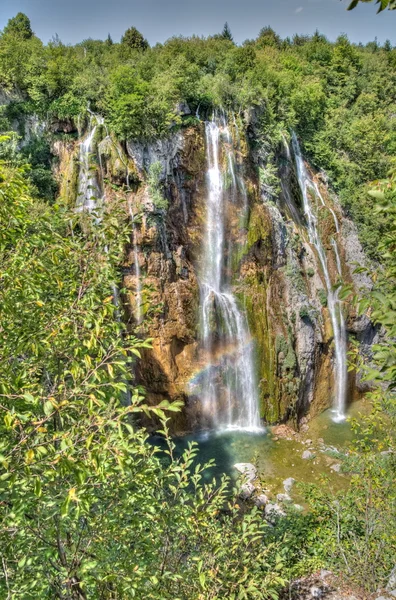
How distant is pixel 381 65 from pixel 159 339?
26.7m

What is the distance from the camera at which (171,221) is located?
14836 millimetres

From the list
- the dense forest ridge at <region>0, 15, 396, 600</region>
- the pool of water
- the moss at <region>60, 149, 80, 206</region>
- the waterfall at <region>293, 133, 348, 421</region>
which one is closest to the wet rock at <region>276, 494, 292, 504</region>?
the pool of water

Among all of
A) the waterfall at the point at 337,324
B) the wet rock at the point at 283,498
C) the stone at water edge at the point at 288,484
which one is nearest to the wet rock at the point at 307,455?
the stone at water edge at the point at 288,484

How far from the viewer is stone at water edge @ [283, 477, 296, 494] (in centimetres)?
1191

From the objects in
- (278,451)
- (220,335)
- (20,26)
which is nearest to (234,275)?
(220,335)

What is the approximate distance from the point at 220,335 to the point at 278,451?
4.75 metres

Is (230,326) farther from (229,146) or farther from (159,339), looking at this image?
(229,146)

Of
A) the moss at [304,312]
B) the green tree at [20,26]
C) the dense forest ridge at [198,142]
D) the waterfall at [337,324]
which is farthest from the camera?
the green tree at [20,26]

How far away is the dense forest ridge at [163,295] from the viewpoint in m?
2.43

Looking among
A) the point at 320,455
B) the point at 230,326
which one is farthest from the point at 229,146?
the point at 320,455

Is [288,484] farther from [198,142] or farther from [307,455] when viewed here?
[198,142]

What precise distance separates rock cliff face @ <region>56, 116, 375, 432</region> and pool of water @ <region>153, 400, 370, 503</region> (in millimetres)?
829

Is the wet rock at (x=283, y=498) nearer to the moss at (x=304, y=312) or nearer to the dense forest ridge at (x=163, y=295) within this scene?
the dense forest ridge at (x=163, y=295)

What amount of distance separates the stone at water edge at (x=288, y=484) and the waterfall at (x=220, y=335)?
9.56ft
